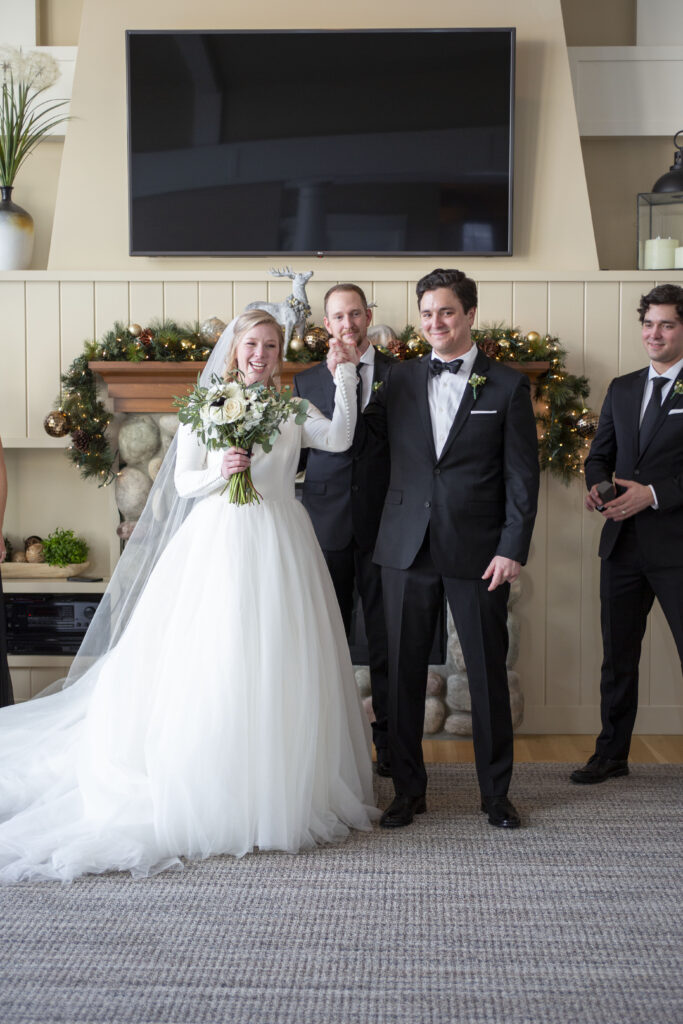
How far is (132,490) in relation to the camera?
169 inches

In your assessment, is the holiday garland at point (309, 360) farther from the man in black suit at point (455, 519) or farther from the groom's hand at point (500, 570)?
the groom's hand at point (500, 570)

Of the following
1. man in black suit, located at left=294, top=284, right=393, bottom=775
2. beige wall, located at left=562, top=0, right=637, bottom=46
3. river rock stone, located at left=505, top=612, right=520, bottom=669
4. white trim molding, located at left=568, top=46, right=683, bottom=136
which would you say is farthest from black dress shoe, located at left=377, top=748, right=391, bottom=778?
beige wall, located at left=562, top=0, right=637, bottom=46

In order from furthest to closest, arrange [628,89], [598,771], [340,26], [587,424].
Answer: [628,89]
[340,26]
[587,424]
[598,771]

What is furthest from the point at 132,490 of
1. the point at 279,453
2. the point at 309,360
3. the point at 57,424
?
the point at 279,453

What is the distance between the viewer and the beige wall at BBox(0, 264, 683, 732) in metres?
4.31

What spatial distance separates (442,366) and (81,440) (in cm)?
186

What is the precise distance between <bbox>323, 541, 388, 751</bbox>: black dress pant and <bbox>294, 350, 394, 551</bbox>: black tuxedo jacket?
54mm

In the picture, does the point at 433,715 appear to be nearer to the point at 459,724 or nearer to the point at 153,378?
Result: the point at 459,724

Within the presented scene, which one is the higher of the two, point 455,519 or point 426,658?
point 455,519

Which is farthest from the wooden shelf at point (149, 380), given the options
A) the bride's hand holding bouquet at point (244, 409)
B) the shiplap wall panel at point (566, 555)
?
the shiplap wall panel at point (566, 555)

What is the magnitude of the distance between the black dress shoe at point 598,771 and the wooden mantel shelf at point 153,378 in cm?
161

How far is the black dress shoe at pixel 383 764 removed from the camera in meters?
3.62

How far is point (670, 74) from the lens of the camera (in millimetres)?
4734

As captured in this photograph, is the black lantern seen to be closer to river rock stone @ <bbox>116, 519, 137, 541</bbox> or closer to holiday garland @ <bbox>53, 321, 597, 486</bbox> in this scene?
holiday garland @ <bbox>53, 321, 597, 486</bbox>
